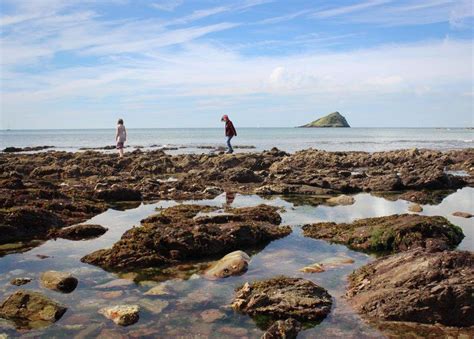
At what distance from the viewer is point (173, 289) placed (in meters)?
8.20

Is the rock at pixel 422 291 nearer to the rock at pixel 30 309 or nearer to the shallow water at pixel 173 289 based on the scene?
the shallow water at pixel 173 289

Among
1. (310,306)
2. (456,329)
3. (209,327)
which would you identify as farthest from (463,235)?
(209,327)

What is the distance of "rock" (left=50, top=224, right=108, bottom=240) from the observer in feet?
39.1

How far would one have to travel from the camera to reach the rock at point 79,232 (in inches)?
469

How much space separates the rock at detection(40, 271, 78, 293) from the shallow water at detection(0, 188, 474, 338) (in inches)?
5.8

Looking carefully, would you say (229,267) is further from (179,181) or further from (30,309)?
(179,181)

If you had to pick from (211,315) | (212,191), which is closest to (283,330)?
(211,315)

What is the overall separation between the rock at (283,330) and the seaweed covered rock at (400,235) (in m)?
4.86

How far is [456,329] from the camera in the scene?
6527 mm

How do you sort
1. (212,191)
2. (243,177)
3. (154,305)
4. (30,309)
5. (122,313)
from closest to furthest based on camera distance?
(122,313) → (30,309) → (154,305) → (212,191) → (243,177)

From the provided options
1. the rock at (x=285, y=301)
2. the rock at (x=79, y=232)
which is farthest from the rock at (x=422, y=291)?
Result: the rock at (x=79, y=232)

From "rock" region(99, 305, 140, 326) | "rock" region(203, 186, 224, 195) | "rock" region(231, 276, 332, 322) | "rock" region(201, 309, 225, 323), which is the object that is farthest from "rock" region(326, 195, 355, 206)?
"rock" region(99, 305, 140, 326)

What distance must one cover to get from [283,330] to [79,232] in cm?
762

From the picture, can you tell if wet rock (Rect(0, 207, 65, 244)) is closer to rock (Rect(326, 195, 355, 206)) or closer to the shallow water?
the shallow water
